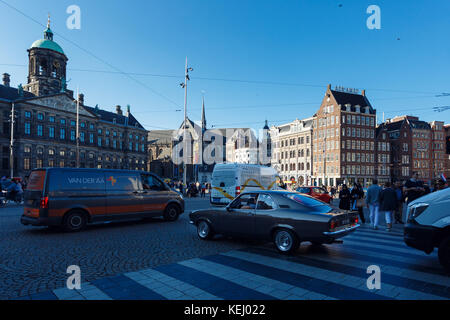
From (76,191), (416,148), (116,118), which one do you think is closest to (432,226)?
(76,191)

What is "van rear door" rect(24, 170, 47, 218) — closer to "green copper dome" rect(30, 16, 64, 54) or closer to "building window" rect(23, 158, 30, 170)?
"building window" rect(23, 158, 30, 170)

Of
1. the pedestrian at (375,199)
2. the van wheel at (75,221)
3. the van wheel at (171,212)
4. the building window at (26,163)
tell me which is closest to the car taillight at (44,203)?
the van wheel at (75,221)

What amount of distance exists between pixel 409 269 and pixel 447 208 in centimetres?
139

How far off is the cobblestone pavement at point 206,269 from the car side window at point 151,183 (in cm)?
343

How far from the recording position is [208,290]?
186 inches

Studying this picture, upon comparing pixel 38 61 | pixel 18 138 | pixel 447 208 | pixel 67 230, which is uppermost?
pixel 38 61

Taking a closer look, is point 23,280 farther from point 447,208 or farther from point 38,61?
point 38,61

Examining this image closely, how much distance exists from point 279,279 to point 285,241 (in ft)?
6.88

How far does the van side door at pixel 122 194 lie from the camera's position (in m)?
11.1

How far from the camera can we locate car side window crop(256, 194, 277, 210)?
772 centimetres

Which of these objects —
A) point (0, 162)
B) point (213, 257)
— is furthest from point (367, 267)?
point (0, 162)

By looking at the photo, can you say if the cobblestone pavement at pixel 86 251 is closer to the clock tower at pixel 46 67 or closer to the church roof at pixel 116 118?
the clock tower at pixel 46 67
